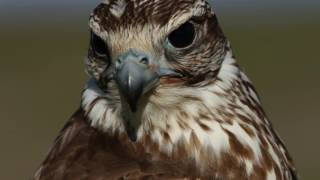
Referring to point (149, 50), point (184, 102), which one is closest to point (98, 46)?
point (149, 50)

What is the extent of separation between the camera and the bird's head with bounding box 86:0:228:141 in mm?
6695

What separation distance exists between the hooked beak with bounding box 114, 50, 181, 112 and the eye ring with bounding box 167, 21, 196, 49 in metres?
0.17

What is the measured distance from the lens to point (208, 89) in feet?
22.9

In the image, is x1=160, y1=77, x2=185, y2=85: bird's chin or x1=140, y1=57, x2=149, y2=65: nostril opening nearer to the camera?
x1=140, y1=57, x2=149, y2=65: nostril opening

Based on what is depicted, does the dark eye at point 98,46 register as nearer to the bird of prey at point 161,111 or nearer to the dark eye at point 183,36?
the bird of prey at point 161,111

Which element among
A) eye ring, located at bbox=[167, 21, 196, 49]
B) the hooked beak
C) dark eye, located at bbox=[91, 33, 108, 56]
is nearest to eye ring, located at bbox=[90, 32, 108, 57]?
dark eye, located at bbox=[91, 33, 108, 56]

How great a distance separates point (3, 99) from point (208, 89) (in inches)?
921

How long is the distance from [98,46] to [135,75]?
448 millimetres

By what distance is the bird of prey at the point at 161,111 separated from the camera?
22.2ft

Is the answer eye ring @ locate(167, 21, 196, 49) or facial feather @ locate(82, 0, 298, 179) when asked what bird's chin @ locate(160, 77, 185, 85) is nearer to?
facial feather @ locate(82, 0, 298, 179)

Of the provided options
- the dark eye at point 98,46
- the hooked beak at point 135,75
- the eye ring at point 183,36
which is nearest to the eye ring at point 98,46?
the dark eye at point 98,46

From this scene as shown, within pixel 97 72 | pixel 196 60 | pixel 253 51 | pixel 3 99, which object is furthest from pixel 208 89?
pixel 253 51

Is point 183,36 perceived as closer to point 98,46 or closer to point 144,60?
point 144,60

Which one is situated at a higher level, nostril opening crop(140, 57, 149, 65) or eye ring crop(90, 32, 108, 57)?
eye ring crop(90, 32, 108, 57)
